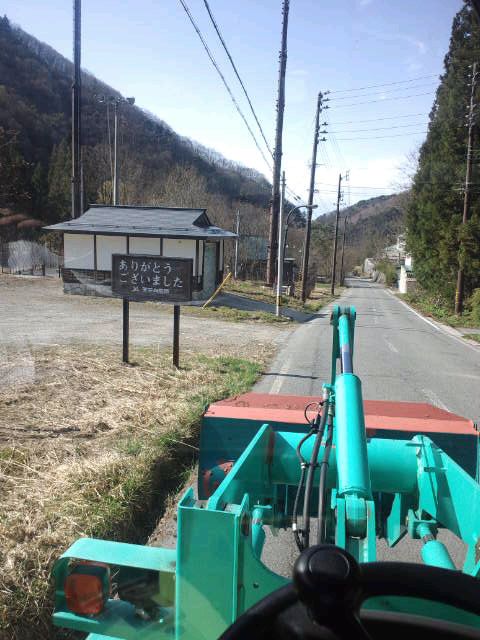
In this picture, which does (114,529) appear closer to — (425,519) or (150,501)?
(150,501)

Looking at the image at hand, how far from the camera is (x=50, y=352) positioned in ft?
31.0

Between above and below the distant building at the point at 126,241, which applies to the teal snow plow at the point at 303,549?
below

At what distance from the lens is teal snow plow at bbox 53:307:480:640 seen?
802 millimetres

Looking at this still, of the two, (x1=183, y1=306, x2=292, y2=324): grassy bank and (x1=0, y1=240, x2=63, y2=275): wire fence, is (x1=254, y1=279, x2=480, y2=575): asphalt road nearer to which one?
(x1=183, y1=306, x2=292, y2=324): grassy bank

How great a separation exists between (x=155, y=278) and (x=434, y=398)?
517 cm

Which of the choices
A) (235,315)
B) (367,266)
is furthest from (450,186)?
(367,266)

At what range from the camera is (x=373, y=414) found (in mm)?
4090

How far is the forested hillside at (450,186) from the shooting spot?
2652 cm

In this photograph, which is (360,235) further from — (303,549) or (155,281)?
(303,549)

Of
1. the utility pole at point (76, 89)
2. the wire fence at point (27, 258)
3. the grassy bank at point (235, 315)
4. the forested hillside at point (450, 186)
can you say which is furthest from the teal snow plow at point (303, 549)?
the wire fence at point (27, 258)

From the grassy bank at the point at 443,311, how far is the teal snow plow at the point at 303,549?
862 inches

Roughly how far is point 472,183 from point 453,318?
21.9 ft

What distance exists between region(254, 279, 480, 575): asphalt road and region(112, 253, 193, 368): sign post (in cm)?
206

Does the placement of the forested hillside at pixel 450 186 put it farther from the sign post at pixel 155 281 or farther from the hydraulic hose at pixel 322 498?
the hydraulic hose at pixel 322 498
